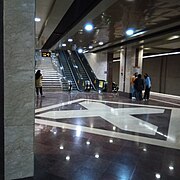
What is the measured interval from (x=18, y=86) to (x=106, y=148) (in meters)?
2.25

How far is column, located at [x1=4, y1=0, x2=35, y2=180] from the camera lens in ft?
7.82

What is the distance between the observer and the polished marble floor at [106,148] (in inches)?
116

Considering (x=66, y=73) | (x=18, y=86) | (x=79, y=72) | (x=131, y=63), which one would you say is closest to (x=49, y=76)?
(x=66, y=73)

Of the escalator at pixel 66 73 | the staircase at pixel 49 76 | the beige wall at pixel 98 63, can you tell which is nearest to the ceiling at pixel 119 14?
the staircase at pixel 49 76

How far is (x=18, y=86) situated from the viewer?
2473 millimetres

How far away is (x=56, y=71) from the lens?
17828 millimetres

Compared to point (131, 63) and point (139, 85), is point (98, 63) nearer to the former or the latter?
point (131, 63)

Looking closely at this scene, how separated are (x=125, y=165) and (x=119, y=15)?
4.54 m

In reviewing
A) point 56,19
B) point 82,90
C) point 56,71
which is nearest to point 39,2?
point 56,19

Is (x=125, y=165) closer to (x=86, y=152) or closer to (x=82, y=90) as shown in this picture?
(x=86, y=152)

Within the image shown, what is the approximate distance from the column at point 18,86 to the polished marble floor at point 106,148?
1.44 ft

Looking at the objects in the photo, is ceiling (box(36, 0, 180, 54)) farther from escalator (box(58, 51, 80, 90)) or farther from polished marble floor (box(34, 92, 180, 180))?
escalator (box(58, 51, 80, 90))

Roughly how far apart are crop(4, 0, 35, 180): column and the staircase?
491 inches

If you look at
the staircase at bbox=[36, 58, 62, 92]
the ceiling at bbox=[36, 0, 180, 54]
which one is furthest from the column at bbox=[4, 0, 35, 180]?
the staircase at bbox=[36, 58, 62, 92]
